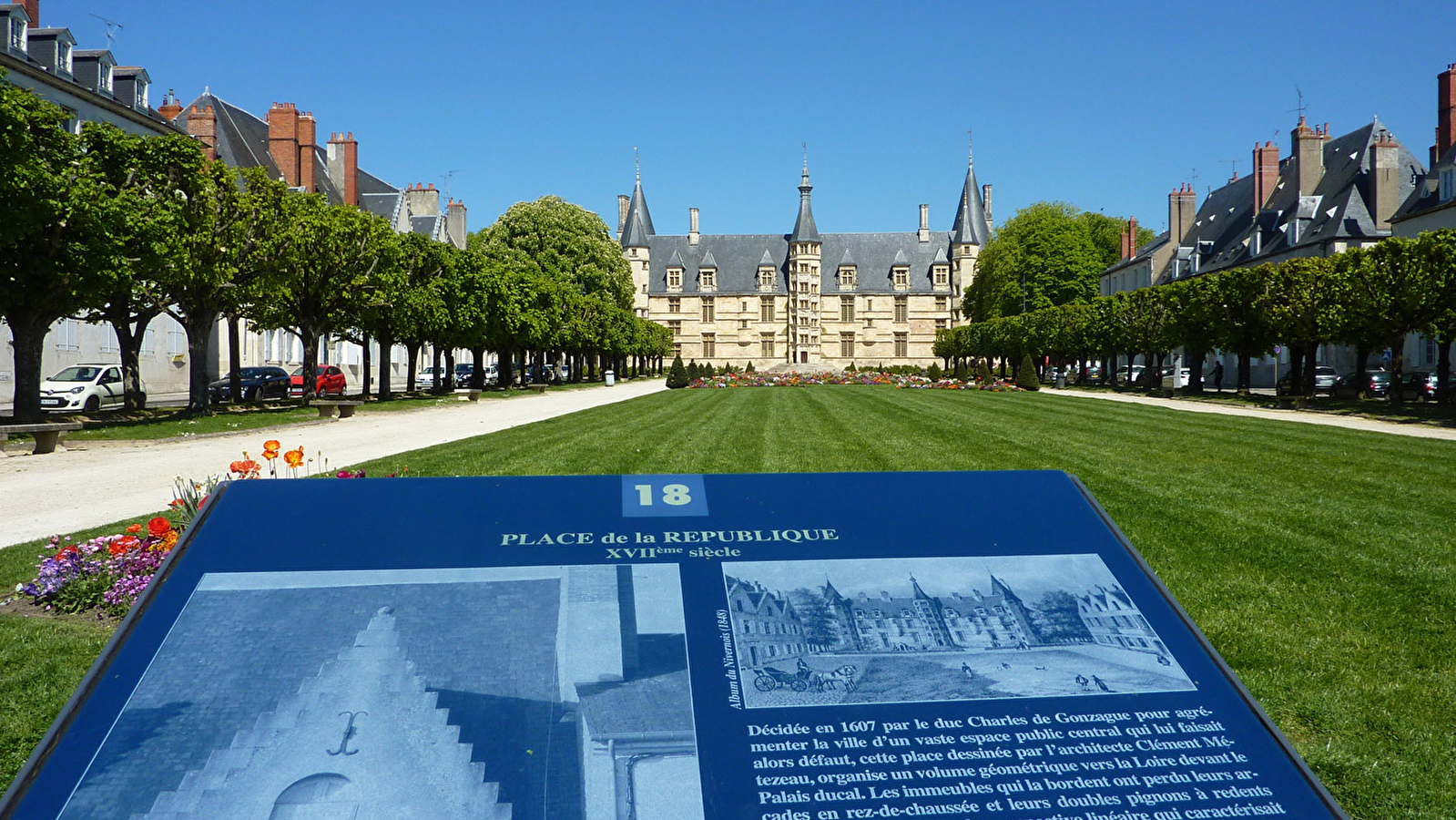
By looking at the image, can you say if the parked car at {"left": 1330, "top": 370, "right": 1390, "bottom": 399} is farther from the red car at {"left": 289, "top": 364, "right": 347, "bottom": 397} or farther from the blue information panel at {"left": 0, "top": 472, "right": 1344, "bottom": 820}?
the red car at {"left": 289, "top": 364, "right": 347, "bottom": 397}

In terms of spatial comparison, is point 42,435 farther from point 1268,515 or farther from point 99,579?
point 1268,515

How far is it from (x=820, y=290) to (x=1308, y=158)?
56270 millimetres

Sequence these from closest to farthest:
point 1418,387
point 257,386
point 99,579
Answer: point 99,579, point 1418,387, point 257,386

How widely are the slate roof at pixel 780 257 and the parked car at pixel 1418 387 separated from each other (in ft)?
234

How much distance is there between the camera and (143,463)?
47.2ft

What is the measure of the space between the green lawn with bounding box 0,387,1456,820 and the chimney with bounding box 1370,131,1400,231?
33658 mm

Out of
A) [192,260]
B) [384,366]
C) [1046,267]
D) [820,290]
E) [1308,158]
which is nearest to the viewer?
[192,260]

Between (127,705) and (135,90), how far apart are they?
4299 centimetres

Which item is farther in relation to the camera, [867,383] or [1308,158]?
[867,383]

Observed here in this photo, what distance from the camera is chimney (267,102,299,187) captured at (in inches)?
Result: 1925

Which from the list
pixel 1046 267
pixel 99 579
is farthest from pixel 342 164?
pixel 99 579

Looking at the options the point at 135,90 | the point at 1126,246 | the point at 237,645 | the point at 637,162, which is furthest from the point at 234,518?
the point at 637,162

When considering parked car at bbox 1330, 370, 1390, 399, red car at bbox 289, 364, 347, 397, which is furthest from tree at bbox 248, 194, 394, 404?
parked car at bbox 1330, 370, 1390, 399

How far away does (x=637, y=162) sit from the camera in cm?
10800
